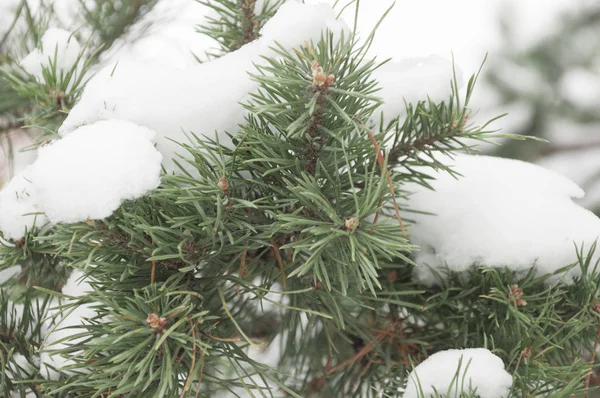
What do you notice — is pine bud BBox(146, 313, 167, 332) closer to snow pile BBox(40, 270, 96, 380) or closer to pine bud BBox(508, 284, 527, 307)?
snow pile BBox(40, 270, 96, 380)

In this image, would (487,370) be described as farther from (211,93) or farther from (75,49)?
(75,49)

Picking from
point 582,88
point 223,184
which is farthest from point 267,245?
point 582,88

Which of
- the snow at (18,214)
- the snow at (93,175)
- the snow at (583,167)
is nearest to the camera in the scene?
the snow at (93,175)

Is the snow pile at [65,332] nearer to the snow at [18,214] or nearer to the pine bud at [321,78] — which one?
the snow at [18,214]

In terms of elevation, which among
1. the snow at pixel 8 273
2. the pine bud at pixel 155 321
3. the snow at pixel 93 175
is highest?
the snow at pixel 93 175

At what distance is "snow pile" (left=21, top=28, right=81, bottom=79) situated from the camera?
51 centimetres

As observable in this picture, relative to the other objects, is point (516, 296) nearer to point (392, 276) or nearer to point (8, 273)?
point (392, 276)

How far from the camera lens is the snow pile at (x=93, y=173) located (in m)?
0.33

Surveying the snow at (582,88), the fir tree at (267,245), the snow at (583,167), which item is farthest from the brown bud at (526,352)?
the snow at (582,88)

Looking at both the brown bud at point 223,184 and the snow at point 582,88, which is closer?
the brown bud at point 223,184

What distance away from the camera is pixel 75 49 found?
0.52 m

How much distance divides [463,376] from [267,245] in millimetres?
164

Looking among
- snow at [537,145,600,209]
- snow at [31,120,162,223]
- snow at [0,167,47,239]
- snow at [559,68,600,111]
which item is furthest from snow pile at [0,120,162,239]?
snow at [559,68,600,111]

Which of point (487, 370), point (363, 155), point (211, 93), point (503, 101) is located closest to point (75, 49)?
point (211, 93)
